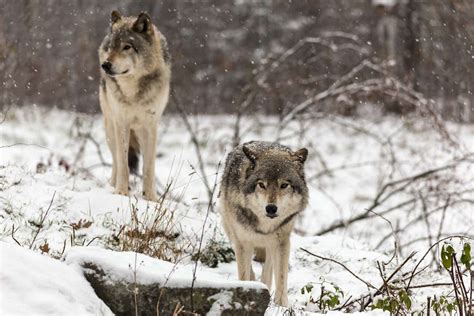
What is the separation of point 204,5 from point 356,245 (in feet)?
42.5

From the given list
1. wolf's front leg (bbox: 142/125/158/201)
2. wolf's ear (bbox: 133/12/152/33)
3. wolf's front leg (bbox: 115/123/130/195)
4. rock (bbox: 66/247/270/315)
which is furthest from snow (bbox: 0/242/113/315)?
wolf's ear (bbox: 133/12/152/33)

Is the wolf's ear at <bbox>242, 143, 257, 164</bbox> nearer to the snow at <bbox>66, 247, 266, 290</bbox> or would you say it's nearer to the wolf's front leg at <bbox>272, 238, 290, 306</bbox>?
the wolf's front leg at <bbox>272, 238, 290, 306</bbox>

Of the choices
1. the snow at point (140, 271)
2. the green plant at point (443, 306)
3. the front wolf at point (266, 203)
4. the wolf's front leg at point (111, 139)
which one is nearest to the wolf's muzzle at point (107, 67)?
the wolf's front leg at point (111, 139)

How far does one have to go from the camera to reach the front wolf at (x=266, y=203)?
534cm

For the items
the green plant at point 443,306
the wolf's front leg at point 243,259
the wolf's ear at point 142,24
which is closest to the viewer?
the green plant at point 443,306

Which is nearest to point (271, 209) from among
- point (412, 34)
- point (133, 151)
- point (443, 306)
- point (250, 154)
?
point (250, 154)

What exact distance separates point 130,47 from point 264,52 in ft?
57.8

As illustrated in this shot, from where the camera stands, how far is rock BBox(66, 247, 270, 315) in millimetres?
3863

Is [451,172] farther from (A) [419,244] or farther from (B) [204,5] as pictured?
(B) [204,5]

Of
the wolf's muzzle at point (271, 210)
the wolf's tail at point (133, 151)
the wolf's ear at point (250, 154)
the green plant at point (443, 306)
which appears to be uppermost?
the wolf's tail at point (133, 151)

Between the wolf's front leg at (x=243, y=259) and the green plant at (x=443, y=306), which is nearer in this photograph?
the green plant at (x=443, y=306)

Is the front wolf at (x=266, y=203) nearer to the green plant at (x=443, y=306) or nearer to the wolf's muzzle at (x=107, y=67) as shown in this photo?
the green plant at (x=443, y=306)

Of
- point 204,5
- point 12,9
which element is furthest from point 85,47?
point 12,9

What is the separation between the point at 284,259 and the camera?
5512mm
